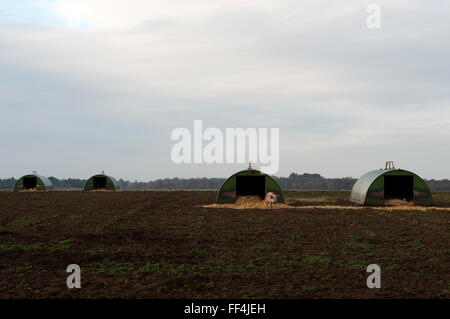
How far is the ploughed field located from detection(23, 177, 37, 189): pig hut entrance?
3698cm

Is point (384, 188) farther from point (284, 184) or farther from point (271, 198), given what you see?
point (284, 184)

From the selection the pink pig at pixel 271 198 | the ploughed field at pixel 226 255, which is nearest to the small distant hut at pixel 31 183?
the ploughed field at pixel 226 255

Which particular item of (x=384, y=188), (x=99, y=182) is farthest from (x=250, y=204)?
(x=99, y=182)

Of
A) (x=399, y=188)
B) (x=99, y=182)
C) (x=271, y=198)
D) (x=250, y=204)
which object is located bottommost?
(x=250, y=204)

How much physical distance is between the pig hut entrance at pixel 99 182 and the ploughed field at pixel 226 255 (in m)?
32.9

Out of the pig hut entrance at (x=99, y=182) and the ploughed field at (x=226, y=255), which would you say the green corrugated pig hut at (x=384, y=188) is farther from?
the pig hut entrance at (x=99, y=182)

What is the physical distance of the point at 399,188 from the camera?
3081 centimetres

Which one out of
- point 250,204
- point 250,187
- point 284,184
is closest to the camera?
point 250,204

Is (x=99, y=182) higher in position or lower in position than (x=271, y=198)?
higher

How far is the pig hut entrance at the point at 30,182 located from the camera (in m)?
55.2

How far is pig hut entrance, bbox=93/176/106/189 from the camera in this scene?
54.1 m

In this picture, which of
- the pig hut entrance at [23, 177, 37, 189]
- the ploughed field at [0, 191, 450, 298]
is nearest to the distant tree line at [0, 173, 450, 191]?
the pig hut entrance at [23, 177, 37, 189]

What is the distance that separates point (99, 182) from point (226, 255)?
45.5 meters
